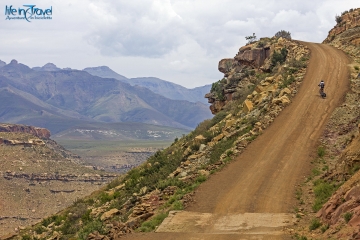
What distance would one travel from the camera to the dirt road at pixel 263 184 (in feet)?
53.6

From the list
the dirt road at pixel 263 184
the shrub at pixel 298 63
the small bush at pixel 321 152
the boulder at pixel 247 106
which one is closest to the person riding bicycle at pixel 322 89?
the dirt road at pixel 263 184

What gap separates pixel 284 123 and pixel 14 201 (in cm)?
5387

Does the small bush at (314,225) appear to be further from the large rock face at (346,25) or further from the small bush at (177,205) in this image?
the large rock face at (346,25)

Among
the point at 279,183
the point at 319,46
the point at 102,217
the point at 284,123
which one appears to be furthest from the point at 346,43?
the point at 102,217

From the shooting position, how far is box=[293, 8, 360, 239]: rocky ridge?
14.0m

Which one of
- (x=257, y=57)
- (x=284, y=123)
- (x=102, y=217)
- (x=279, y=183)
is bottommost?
(x=102, y=217)

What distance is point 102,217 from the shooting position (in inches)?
901

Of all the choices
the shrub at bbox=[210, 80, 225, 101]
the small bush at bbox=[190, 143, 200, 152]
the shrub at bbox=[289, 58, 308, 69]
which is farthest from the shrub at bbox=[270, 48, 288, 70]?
the small bush at bbox=[190, 143, 200, 152]

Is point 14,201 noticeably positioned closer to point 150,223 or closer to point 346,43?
point 346,43

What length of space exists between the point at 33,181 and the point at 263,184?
2551 inches

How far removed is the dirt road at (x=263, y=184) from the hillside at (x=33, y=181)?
141ft

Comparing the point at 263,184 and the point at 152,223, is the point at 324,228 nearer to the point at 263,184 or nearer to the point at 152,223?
the point at 263,184

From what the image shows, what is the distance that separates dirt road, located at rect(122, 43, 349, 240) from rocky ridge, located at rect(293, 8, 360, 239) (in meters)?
0.62

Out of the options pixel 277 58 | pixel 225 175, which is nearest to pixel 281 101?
pixel 225 175
